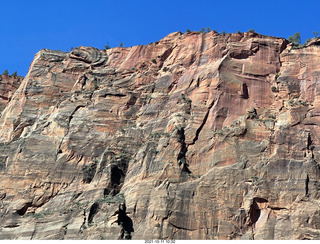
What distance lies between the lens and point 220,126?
66562mm

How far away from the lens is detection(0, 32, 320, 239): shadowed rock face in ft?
194

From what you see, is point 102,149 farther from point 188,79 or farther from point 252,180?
point 252,180

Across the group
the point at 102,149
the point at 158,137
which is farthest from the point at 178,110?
the point at 102,149

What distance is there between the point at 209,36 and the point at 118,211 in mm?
27908

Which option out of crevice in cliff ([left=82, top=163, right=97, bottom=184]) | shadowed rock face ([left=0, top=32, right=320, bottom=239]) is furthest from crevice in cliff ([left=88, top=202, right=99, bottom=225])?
crevice in cliff ([left=82, top=163, right=97, bottom=184])

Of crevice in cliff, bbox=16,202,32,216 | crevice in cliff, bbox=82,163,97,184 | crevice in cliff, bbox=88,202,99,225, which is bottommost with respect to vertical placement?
crevice in cliff, bbox=88,202,99,225

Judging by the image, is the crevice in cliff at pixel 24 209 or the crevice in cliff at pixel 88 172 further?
the crevice in cliff at pixel 88 172

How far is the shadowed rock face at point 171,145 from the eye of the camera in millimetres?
59000

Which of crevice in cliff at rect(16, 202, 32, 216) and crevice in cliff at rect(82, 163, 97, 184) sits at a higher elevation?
crevice in cliff at rect(82, 163, 97, 184)

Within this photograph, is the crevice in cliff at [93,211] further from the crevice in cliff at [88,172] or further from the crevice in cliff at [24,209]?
the crevice in cliff at [24,209]

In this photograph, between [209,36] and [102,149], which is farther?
[209,36]

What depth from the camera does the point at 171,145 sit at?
212 ft

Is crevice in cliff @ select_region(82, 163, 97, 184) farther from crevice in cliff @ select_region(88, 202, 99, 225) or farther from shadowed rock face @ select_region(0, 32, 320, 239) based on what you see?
crevice in cliff @ select_region(88, 202, 99, 225)

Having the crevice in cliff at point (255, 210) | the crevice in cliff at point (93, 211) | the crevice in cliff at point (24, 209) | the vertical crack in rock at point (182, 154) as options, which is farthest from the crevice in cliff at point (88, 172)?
the crevice in cliff at point (255, 210)
